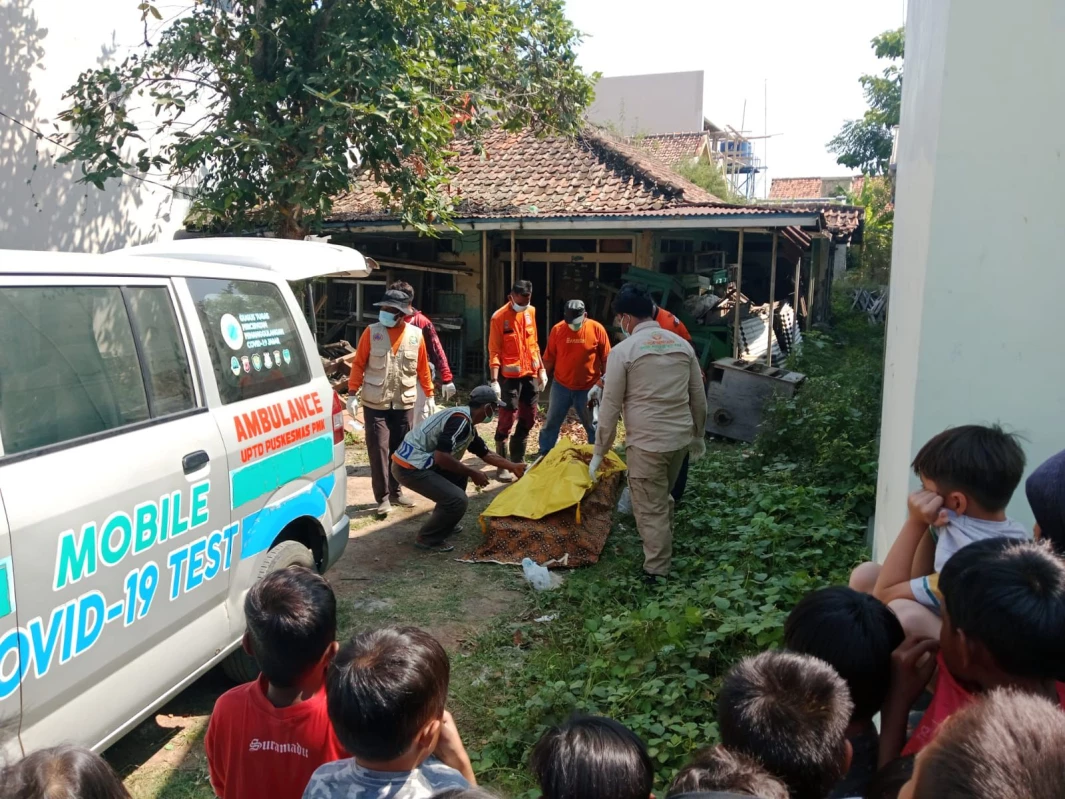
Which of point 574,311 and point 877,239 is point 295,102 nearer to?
point 574,311

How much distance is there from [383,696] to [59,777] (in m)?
0.58

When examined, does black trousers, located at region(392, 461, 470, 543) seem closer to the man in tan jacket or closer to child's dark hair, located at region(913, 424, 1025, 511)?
the man in tan jacket

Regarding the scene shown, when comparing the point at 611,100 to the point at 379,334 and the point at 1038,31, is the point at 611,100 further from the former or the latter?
the point at 1038,31

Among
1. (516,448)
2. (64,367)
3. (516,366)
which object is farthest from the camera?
(516,448)

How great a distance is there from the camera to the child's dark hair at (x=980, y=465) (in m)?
2.13

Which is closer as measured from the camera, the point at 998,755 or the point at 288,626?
the point at 998,755

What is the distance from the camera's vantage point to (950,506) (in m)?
2.21

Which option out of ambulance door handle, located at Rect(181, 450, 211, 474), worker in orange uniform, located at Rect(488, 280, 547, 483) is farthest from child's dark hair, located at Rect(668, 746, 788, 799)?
worker in orange uniform, located at Rect(488, 280, 547, 483)

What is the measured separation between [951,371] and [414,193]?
7.76m

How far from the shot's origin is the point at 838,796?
1771 mm

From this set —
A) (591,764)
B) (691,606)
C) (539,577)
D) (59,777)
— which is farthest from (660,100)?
(59,777)

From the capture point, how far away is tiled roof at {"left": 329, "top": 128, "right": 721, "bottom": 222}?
11969 mm

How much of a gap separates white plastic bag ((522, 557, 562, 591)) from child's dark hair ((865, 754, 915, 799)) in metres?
3.70

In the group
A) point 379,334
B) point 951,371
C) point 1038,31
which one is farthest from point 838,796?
point 379,334
